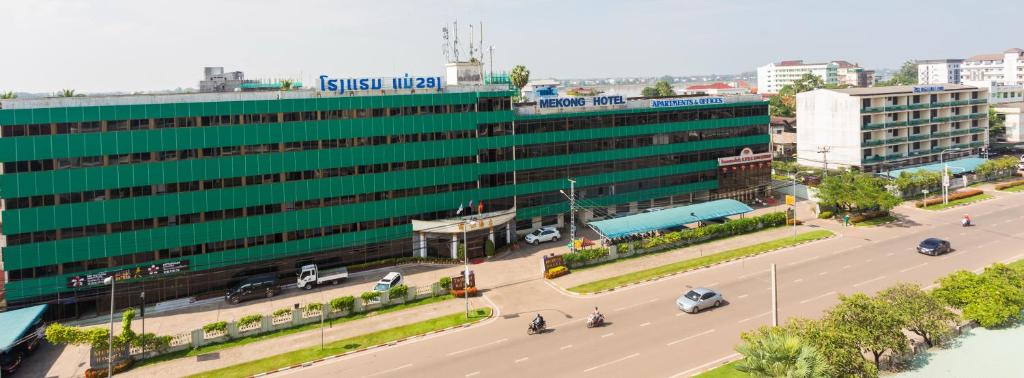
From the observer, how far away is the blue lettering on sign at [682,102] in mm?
87938

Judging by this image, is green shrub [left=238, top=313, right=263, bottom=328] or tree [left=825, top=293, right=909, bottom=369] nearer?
tree [left=825, top=293, right=909, bottom=369]

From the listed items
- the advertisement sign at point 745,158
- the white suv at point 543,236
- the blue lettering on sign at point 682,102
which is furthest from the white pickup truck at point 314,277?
the advertisement sign at point 745,158

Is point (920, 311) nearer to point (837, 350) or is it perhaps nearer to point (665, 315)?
point (837, 350)

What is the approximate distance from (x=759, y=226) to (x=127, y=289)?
234 ft

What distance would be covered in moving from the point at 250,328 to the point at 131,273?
16396mm

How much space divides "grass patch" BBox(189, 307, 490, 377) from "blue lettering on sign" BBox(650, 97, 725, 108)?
45.6 metres

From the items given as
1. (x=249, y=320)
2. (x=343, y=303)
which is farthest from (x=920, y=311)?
(x=249, y=320)

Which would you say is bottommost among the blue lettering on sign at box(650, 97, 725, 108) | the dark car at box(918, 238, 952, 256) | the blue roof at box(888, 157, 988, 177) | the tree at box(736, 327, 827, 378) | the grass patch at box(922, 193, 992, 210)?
the dark car at box(918, 238, 952, 256)

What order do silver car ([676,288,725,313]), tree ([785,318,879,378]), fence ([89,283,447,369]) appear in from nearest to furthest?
tree ([785,318,879,378]) → fence ([89,283,447,369]) → silver car ([676,288,725,313])

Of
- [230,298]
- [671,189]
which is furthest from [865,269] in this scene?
[230,298]

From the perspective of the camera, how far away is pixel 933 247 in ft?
220

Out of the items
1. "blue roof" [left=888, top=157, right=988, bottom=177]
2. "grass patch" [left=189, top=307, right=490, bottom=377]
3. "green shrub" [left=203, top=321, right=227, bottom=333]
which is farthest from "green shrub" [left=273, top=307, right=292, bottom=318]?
"blue roof" [left=888, top=157, right=988, bottom=177]

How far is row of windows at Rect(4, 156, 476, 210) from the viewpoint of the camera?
5538 cm

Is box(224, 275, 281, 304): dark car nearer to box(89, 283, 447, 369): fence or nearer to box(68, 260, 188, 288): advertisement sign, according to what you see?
box(68, 260, 188, 288): advertisement sign
